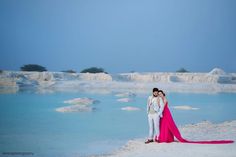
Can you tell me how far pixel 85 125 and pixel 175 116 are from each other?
3.27 meters

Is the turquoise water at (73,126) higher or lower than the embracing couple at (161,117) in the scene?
lower

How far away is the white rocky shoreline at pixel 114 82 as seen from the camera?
2470 cm

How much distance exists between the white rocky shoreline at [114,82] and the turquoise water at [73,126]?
10194 millimetres

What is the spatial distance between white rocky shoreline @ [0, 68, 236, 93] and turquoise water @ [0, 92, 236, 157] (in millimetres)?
10194

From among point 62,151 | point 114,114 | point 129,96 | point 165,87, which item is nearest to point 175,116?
point 114,114

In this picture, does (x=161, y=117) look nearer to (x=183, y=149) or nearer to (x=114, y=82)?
(x=183, y=149)

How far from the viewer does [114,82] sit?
2812 cm

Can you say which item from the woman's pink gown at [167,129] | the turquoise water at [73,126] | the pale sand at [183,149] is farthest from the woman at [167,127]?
the turquoise water at [73,126]

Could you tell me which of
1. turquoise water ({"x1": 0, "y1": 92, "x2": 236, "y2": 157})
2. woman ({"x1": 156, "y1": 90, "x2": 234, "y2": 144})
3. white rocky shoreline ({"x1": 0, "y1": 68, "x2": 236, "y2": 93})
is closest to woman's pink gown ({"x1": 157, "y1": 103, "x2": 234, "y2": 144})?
woman ({"x1": 156, "y1": 90, "x2": 234, "y2": 144})

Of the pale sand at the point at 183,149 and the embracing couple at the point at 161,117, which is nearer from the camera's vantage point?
the pale sand at the point at 183,149

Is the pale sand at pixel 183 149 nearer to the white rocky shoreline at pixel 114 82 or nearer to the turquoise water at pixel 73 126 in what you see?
the turquoise water at pixel 73 126

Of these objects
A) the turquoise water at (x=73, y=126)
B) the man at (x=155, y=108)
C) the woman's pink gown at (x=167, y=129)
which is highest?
the man at (x=155, y=108)

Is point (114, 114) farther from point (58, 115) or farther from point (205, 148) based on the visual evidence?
point (205, 148)

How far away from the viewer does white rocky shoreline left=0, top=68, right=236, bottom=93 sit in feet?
81.0
